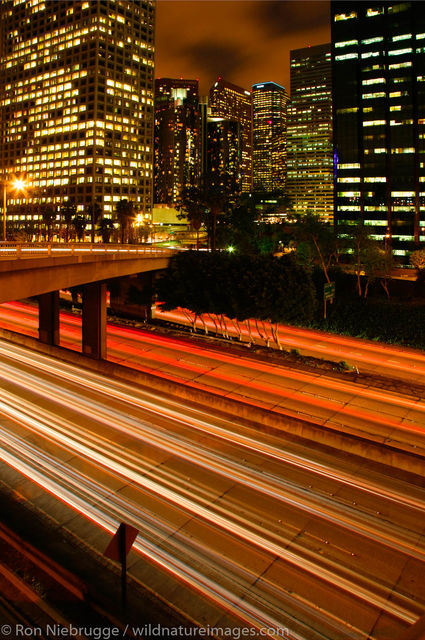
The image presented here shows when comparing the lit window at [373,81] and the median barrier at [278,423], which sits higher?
the lit window at [373,81]

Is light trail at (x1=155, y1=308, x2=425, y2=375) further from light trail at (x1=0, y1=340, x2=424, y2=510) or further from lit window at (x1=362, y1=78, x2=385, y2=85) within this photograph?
lit window at (x1=362, y1=78, x2=385, y2=85)

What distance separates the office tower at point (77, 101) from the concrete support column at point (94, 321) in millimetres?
140793

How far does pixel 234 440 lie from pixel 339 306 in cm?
3694

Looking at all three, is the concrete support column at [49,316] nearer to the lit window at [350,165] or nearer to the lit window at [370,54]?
the lit window at [350,165]

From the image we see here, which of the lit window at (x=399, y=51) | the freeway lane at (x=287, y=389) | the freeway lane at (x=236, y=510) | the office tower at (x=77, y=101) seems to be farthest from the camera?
the office tower at (x=77, y=101)

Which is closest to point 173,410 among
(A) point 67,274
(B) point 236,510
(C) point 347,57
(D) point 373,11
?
(B) point 236,510

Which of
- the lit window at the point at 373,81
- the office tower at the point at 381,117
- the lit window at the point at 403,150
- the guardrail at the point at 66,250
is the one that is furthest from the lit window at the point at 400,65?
the guardrail at the point at 66,250

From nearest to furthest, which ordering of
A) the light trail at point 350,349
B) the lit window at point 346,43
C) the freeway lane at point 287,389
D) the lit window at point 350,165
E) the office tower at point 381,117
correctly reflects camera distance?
the freeway lane at point 287,389, the light trail at point 350,349, the office tower at point 381,117, the lit window at point 350,165, the lit window at point 346,43

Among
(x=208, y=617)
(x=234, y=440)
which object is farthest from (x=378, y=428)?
(x=208, y=617)

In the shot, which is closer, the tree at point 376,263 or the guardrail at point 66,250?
the guardrail at point 66,250

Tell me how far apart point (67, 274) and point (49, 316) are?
821cm

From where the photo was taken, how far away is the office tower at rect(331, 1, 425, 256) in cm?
11500

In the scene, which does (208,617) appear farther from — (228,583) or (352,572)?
(352,572)

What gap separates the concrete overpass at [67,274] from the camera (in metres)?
21.2
